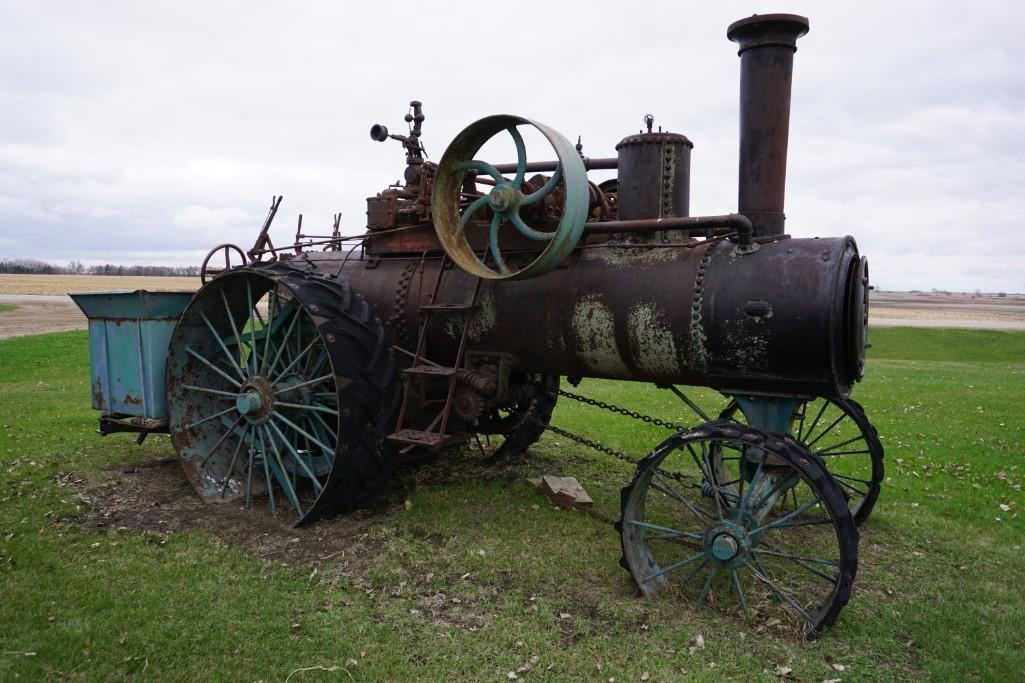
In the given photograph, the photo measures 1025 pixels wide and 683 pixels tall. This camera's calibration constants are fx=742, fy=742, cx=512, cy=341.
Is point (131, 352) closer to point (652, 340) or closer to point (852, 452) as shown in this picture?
point (652, 340)

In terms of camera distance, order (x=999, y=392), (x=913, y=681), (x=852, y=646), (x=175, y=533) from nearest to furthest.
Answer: (x=913, y=681) < (x=852, y=646) < (x=175, y=533) < (x=999, y=392)

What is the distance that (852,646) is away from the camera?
3.91 meters

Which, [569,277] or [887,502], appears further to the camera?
[887,502]

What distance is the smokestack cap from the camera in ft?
14.3

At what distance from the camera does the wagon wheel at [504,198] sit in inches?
174

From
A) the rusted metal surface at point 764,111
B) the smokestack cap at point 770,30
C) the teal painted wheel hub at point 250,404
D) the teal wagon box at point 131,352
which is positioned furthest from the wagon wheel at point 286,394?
the smokestack cap at point 770,30

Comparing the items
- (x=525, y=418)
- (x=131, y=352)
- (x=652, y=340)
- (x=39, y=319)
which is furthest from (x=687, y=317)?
(x=39, y=319)

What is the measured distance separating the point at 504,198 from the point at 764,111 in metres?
1.67

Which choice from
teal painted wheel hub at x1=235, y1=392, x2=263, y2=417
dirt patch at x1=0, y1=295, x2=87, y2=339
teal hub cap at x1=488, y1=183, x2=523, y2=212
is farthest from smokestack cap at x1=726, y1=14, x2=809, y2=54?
dirt patch at x1=0, y1=295, x2=87, y2=339

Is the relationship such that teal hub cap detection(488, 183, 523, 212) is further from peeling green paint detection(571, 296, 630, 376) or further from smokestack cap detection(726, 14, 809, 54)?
smokestack cap detection(726, 14, 809, 54)

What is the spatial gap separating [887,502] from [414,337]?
166 inches

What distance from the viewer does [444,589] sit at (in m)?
4.57

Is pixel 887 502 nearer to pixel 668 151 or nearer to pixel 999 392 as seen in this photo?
pixel 668 151

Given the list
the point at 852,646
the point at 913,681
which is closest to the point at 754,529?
the point at 852,646
